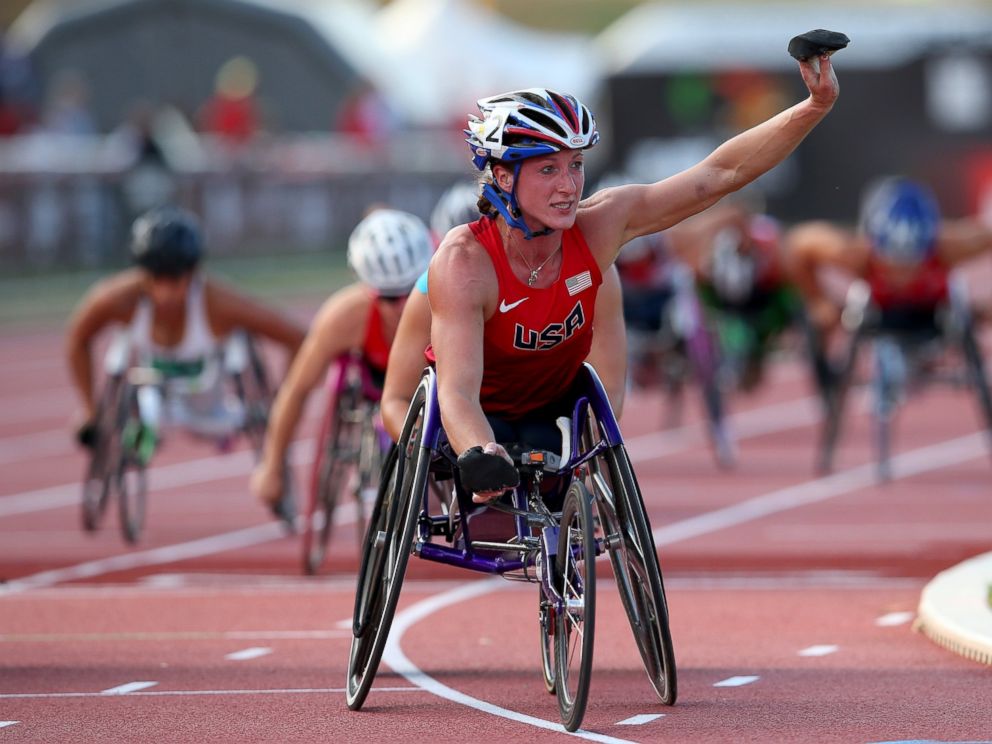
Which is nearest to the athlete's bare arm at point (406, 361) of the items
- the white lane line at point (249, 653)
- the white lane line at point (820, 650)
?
the white lane line at point (249, 653)

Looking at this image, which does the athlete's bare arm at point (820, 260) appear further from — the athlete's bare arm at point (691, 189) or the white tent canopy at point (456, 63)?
the white tent canopy at point (456, 63)

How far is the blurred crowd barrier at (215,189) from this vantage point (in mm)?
25531

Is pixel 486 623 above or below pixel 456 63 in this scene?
below

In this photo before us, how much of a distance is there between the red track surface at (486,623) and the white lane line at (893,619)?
2 cm

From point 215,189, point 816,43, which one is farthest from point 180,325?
point 215,189

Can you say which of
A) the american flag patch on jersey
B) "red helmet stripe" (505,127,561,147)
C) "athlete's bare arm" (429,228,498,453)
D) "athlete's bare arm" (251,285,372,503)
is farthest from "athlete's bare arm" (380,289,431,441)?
"athlete's bare arm" (251,285,372,503)

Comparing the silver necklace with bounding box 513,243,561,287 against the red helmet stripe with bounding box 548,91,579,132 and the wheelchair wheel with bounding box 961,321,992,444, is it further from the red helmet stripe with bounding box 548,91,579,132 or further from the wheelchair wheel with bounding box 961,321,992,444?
the wheelchair wheel with bounding box 961,321,992,444

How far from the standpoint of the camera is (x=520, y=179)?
6.61m

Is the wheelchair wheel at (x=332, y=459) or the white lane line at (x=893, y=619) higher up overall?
the wheelchair wheel at (x=332, y=459)

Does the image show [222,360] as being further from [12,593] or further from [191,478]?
[191,478]

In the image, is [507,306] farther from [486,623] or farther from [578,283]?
[486,623]

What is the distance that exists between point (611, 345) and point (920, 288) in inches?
287

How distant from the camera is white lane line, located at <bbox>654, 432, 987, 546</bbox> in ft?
40.6

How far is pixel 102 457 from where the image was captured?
1202 centimetres
